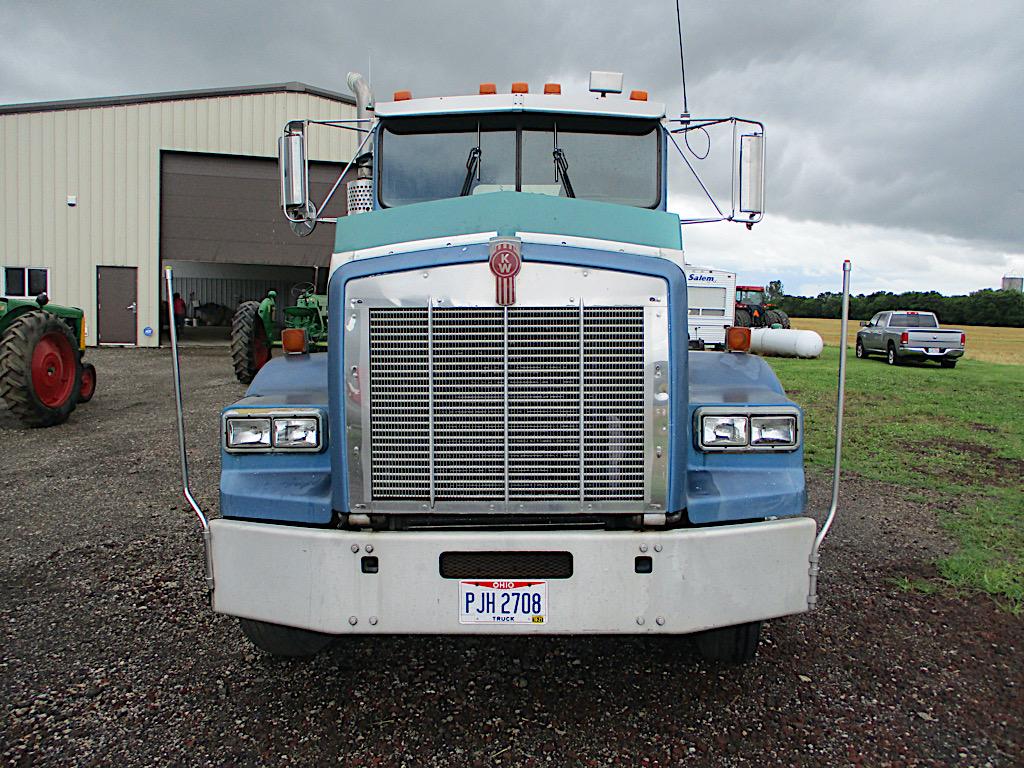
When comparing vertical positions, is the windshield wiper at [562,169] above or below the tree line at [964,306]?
below

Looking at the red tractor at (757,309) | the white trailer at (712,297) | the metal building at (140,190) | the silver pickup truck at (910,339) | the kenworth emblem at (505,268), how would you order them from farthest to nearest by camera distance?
the red tractor at (757,309)
the white trailer at (712,297)
the silver pickup truck at (910,339)
the metal building at (140,190)
the kenworth emblem at (505,268)

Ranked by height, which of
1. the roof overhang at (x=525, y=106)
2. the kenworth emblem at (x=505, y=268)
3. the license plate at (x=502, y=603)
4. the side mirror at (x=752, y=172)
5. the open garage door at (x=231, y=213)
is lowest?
the license plate at (x=502, y=603)

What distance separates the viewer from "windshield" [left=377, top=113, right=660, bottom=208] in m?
4.36

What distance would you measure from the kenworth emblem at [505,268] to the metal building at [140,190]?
721 inches

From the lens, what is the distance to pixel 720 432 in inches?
118

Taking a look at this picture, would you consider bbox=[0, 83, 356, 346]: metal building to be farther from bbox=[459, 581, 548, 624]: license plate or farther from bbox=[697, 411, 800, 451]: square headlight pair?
bbox=[459, 581, 548, 624]: license plate

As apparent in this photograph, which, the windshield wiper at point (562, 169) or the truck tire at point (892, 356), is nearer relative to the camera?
the windshield wiper at point (562, 169)

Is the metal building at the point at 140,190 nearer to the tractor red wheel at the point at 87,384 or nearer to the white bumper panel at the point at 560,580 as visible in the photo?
the tractor red wheel at the point at 87,384

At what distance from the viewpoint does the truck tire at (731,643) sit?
311cm

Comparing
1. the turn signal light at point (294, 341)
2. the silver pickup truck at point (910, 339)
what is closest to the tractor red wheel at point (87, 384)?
the turn signal light at point (294, 341)

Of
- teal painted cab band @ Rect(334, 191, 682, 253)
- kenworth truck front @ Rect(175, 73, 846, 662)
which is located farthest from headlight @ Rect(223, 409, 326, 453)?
teal painted cab band @ Rect(334, 191, 682, 253)

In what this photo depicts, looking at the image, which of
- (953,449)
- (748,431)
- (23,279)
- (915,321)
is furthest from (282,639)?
(915,321)

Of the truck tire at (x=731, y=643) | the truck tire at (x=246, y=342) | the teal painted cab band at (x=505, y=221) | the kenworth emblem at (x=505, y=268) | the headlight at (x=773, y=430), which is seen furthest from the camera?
the truck tire at (x=246, y=342)

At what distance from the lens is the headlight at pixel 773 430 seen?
2963 mm
